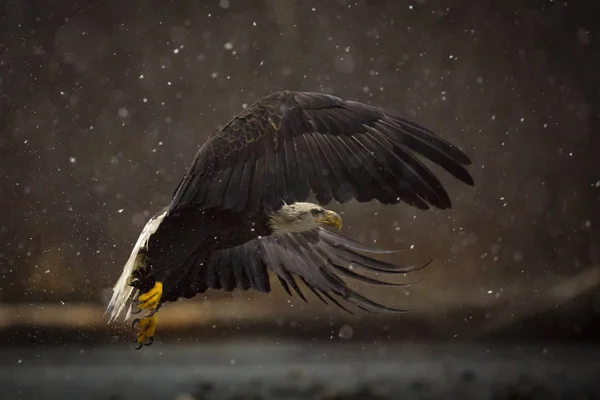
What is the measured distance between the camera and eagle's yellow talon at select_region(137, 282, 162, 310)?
104 inches

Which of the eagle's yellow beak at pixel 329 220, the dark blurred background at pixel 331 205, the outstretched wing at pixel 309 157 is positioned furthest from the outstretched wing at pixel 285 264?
the dark blurred background at pixel 331 205

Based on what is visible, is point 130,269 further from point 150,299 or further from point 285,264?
point 285,264

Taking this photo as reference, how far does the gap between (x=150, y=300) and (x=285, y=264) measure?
1.50ft

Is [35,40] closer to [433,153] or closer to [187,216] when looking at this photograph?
[187,216]

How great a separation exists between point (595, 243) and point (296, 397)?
1804 millimetres

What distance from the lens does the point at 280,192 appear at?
2.28 metres

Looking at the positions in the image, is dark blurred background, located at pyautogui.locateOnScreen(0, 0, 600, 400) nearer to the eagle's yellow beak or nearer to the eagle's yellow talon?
the eagle's yellow talon

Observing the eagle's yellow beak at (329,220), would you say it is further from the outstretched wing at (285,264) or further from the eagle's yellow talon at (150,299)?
the eagle's yellow talon at (150,299)

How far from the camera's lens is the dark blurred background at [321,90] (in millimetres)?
4379

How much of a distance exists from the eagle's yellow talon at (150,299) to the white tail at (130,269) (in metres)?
0.09

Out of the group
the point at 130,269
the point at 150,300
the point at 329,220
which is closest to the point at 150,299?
the point at 150,300

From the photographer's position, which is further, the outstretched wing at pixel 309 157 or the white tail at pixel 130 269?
the white tail at pixel 130 269

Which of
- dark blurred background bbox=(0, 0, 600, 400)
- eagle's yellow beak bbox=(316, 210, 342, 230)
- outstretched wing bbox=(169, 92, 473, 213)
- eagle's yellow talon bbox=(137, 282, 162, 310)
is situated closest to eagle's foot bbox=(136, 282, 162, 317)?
eagle's yellow talon bbox=(137, 282, 162, 310)

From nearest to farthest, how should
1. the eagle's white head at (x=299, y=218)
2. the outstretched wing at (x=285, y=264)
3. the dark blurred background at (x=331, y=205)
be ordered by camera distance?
the eagle's white head at (x=299, y=218)
the outstretched wing at (x=285, y=264)
the dark blurred background at (x=331, y=205)
